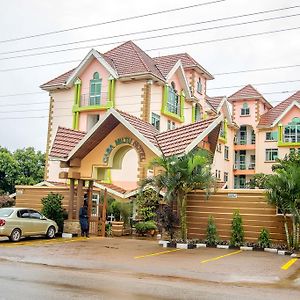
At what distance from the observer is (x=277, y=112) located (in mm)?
50281

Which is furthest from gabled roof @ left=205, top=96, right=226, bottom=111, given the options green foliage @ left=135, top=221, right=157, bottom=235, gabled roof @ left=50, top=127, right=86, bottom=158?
gabled roof @ left=50, top=127, right=86, bottom=158

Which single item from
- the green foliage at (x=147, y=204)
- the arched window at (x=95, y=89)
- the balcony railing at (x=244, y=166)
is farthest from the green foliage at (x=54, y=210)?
the balcony railing at (x=244, y=166)

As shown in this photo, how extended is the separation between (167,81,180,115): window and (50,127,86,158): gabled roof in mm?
14039

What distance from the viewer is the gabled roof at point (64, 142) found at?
71.3 ft

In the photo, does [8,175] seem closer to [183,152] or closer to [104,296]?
[183,152]

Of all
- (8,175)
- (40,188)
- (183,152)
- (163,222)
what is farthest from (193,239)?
(8,175)

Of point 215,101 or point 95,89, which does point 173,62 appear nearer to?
point 95,89

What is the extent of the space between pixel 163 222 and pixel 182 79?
20.2m

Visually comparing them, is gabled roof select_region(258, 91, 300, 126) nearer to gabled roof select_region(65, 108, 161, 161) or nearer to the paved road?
gabled roof select_region(65, 108, 161, 161)

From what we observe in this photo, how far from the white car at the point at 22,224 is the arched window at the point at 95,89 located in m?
15.7

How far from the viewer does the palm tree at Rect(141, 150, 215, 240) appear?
18219 millimetres

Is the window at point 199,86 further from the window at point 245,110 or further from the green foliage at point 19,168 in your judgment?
the green foliage at point 19,168

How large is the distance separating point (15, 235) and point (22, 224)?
21.9 inches

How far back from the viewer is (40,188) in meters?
24.7
